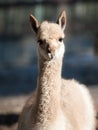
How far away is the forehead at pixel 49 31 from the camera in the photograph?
5.14 m

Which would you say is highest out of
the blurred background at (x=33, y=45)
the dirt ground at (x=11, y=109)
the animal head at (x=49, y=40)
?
the animal head at (x=49, y=40)

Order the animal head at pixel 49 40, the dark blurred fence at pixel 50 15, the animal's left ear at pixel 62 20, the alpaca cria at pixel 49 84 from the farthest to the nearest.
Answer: the dark blurred fence at pixel 50 15 < the animal's left ear at pixel 62 20 < the alpaca cria at pixel 49 84 < the animal head at pixel 49 40

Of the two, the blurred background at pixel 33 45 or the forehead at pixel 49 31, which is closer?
the forehead at pixel 49 31

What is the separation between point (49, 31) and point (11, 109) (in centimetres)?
442

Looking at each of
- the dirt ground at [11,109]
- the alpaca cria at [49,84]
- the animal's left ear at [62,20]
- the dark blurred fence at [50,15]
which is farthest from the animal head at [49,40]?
the dark blurred fence at [50,15]

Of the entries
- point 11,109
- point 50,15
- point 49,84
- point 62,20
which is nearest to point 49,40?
point 49,84

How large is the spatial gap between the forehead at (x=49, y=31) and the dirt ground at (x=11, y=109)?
11.1 feet

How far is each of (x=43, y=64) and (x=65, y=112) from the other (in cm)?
86

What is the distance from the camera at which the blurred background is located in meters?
12.3

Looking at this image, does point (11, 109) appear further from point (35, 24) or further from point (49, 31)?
point (49, 31)

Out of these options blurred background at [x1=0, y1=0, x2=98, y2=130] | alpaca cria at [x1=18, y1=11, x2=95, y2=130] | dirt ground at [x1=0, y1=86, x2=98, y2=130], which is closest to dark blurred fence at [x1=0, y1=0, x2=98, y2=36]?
blurred background at [x1=0, y1=0, x2=98, y2=130]

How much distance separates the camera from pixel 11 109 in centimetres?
944

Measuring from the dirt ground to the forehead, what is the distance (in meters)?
3.37

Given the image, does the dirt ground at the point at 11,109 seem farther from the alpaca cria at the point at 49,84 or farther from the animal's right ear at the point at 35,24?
the animal's right ear at the point at 35,24
